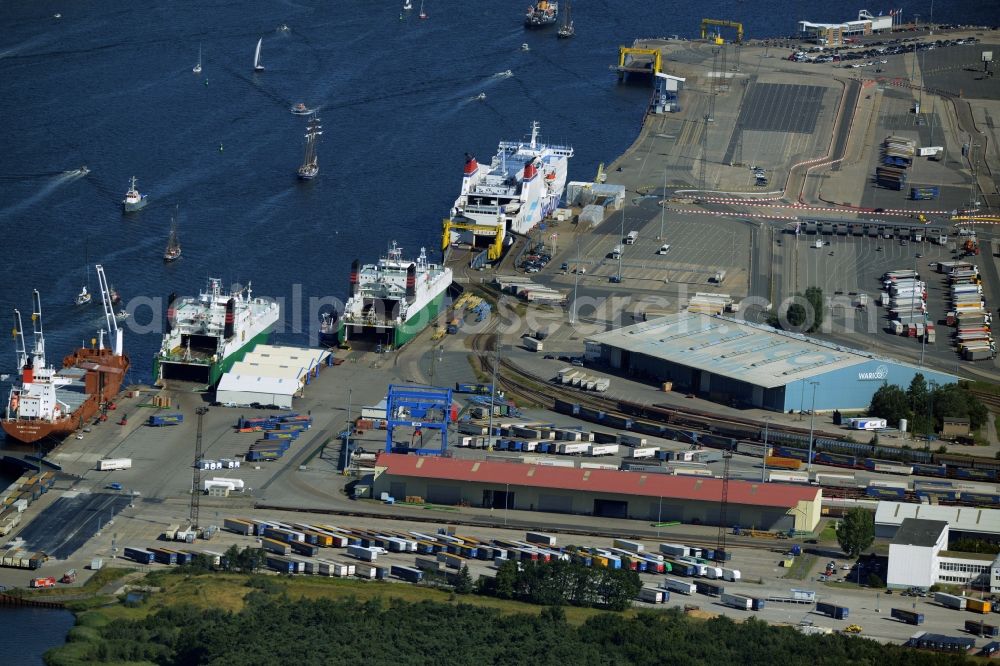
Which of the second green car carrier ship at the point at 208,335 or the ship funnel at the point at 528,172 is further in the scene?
the ship funnel at the point at 528,172

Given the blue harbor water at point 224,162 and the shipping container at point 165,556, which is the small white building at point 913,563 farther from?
the blue harbor water at point 224,162

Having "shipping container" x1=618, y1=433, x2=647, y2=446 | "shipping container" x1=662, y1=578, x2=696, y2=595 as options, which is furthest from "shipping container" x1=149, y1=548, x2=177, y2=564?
"shipping container" x1=618, y1=433, x2=647, y2=446

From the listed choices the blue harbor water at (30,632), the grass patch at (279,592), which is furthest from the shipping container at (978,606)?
the blue harbor water at (30,632)

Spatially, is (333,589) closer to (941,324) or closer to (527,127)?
(941,324)

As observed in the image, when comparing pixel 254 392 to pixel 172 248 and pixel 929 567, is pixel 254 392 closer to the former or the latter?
pixel 172 248

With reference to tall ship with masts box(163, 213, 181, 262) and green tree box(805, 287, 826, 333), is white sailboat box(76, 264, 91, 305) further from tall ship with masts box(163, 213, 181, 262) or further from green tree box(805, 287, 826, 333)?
green tree box(805, 287, 826, 333)

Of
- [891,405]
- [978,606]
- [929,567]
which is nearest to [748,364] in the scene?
[891,405]
